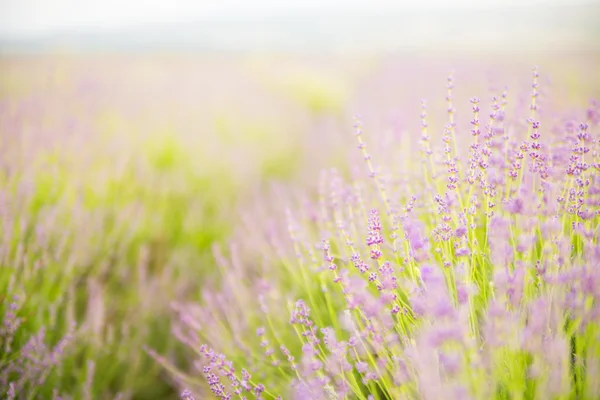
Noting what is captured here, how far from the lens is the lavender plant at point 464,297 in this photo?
2.84 feet

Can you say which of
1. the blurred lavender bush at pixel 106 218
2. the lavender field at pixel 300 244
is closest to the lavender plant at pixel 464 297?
the lavender field at pixel 300 244

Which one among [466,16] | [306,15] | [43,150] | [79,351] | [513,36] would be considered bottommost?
[79,351]

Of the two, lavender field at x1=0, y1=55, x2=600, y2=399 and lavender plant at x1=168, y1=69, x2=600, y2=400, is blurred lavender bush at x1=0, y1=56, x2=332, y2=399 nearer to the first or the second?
lavender field at x1=0, y1=55, x2=600, y2=399

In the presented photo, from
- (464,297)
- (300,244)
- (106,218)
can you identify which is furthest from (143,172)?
(464,297)

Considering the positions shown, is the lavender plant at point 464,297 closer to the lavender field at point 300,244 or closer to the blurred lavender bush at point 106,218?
the lavender field at point 300,244

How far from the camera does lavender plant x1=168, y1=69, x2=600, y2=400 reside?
87 cm

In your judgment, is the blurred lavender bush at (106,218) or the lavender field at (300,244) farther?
the blurred lavender bush at (106,218)

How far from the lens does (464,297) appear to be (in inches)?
39.3

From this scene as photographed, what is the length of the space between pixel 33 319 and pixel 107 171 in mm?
1394

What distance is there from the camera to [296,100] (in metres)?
6.49

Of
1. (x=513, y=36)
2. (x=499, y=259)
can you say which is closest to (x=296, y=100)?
(x=499, y=259)

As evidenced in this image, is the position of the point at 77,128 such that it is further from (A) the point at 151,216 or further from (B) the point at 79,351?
(B) the point at 79,351

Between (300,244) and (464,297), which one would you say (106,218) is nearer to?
(300,244)

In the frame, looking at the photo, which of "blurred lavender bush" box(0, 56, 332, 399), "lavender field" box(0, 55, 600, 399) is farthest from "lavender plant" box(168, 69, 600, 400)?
"blurred lavender bush" box(0, 56, 332, 399)
